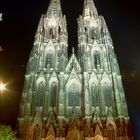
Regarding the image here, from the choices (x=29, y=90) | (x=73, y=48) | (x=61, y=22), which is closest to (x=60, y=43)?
(x=73, y=48)

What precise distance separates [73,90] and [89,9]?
1588 centimetres

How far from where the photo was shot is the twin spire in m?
45.5

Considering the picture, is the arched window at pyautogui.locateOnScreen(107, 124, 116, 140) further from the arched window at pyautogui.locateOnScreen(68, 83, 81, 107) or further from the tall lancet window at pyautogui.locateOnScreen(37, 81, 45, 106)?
the tall lancet window at pyautogui.locateOnScreen(37, 81, 45, 106)

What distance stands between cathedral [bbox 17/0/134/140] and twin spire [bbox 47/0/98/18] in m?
2.41

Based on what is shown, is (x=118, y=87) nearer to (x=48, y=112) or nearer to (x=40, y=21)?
(x=48, y=112)

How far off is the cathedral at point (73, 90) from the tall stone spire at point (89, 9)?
2040mm

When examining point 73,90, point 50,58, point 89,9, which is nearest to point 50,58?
point 50,58

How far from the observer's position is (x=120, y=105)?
3356cm

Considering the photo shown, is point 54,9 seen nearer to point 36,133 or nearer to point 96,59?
point 96,59

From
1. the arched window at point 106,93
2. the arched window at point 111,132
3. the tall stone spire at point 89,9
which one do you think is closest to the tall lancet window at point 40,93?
the arched window at point 106,93

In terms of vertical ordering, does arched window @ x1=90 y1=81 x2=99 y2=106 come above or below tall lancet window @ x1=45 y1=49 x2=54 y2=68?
below

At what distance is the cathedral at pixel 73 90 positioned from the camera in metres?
31.8

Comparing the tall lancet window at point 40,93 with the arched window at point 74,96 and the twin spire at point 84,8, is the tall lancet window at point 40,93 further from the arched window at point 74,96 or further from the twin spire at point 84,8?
the twin spire at point 84,8

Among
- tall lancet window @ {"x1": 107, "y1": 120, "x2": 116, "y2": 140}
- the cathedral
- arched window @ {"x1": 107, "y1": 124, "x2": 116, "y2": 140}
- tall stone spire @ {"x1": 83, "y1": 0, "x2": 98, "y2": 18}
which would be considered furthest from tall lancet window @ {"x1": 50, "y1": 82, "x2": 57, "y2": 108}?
tall stone spire @ {"x1": 83, "y1": 0, "x2": 98, "y2": 18}
